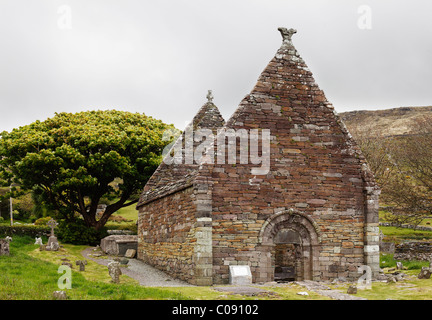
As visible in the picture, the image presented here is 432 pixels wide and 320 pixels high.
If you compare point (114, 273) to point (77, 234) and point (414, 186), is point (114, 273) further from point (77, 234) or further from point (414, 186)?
point (414, 186)

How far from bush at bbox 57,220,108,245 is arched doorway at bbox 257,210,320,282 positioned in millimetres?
18062

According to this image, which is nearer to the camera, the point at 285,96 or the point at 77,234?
the point at 285,96

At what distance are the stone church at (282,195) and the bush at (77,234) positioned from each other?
14.1 m

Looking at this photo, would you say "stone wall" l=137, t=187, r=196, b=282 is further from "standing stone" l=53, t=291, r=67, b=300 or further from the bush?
the bush

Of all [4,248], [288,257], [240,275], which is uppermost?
[4,248]

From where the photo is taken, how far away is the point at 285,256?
87.4 ft

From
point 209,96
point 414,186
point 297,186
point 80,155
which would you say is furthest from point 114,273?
point 414,186

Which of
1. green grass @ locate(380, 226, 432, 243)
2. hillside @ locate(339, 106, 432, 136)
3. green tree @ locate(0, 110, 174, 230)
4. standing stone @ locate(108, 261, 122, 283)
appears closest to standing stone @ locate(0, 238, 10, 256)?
standing stone @ locate(108, 261, 122, 283)

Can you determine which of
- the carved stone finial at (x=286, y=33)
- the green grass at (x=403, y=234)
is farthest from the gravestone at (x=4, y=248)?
the green grass at (x=403, y=234)

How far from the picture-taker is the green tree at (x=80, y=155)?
30.4 meters

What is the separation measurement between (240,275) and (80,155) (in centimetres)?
1744

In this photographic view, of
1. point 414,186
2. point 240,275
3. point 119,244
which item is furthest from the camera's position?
point 414,186

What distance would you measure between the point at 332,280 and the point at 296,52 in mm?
9556

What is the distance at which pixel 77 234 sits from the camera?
3156cm
